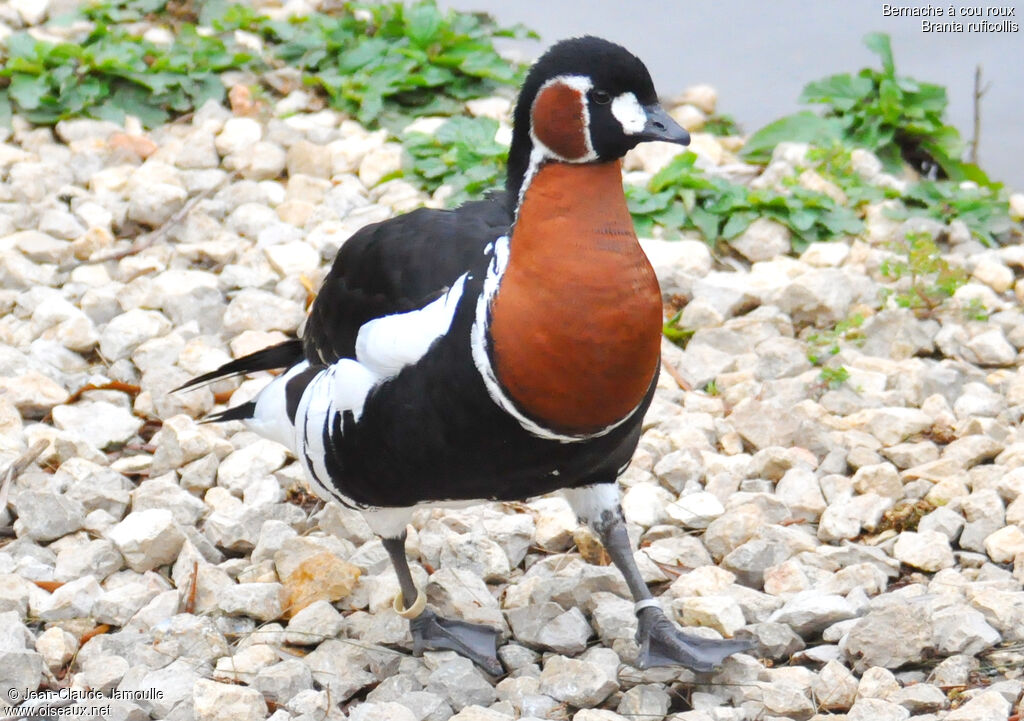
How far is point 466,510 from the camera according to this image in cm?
390

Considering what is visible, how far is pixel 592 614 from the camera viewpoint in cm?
345

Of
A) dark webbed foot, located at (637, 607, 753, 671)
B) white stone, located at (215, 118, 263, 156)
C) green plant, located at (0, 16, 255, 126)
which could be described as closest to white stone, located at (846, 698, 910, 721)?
dark webbed foot, located at (637, 607, 753, 671)

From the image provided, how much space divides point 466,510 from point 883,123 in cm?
277

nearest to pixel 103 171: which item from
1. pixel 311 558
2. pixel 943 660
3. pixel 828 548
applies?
pixel 311 558

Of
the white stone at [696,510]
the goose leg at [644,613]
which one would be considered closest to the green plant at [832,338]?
the white stone at [696,510]

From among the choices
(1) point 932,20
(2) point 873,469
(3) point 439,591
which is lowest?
(3) point 439,591

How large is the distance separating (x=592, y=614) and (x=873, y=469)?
0.92 meters

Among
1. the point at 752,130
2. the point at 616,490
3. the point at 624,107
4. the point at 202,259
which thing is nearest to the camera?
the point at 624,107

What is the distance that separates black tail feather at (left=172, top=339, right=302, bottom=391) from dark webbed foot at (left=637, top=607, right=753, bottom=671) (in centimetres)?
121

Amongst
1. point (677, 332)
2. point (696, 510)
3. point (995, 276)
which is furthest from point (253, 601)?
point (995, 276)

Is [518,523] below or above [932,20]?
below

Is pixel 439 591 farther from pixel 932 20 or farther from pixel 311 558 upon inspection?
pixel 932 20

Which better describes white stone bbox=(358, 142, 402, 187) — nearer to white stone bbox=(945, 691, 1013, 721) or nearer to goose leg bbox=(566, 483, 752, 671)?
A: goose leg bbox=(566, 483, 752, 671)

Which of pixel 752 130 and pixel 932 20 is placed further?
pixel 752 130
